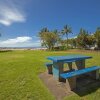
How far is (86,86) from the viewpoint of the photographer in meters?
6.49

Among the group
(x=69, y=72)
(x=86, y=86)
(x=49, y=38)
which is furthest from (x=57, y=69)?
(x=49, y=38)

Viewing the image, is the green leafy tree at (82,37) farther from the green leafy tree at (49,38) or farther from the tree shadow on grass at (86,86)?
the tree shadow on grass at (86,86)

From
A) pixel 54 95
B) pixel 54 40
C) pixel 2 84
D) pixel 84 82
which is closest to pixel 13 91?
pixel 2 84

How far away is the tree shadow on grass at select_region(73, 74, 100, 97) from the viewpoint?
5.90 meters

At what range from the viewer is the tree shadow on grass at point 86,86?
5904 millimetres

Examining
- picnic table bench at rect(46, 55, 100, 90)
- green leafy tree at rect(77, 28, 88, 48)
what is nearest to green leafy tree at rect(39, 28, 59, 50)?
green leafy tree at rect(77, 28, 88, 48)

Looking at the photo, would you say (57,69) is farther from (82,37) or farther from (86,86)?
(82,37)

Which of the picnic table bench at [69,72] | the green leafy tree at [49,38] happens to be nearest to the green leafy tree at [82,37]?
the green leafy tree at [49,38]

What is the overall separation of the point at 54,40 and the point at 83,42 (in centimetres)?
1067

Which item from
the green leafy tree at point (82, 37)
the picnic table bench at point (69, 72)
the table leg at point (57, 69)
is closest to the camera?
the picnic table bench at point (69, 72)

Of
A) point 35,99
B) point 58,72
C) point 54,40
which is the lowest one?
point 35,99

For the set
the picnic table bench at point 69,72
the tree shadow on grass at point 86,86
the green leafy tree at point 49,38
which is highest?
the green leafy tree at point 49,38

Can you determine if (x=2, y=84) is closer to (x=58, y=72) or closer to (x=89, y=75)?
(x=58, y=72)

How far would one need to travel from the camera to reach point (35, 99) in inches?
213
